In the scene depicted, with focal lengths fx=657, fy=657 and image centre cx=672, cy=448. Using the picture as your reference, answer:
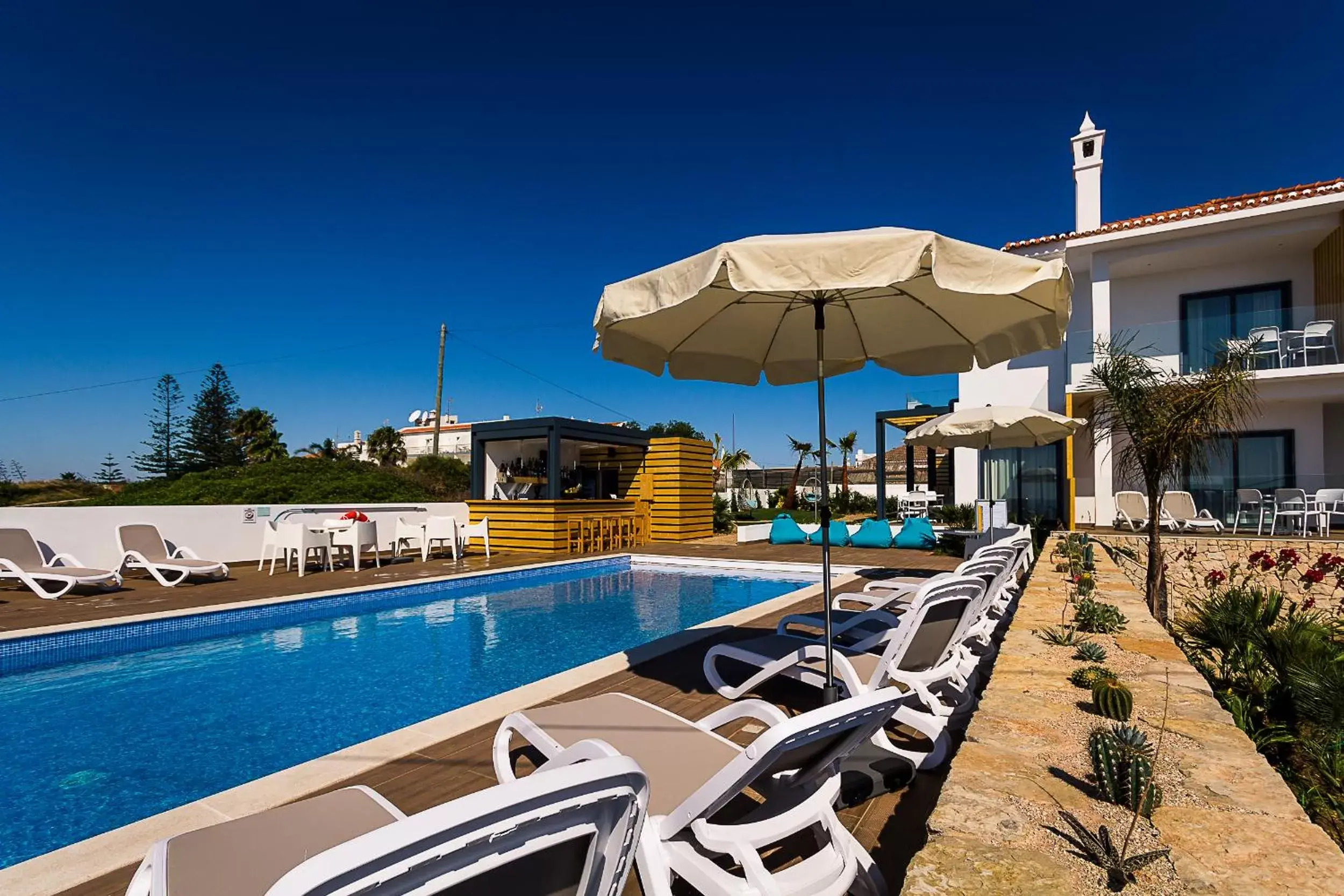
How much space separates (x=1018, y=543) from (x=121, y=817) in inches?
297

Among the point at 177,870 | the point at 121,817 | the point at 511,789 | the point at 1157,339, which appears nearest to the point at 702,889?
the point at 511,789

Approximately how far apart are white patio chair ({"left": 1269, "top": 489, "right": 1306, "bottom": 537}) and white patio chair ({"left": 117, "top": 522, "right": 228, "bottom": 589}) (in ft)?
53.8

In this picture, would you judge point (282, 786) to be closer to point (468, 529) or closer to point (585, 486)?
point (468, 529)

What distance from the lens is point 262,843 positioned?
5.34ft

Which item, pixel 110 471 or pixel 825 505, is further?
pixel 110 471

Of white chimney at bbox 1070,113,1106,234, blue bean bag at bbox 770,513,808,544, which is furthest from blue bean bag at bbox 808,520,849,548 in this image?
white chimney at bbox 1070,113,1106,234

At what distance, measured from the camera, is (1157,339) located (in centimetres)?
1295

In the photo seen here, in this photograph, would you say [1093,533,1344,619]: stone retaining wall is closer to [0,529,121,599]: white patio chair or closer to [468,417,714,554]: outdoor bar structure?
[468,417,714,554]: outdoor bar structure

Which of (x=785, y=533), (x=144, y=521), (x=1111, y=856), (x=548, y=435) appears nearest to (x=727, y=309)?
(x=1111, y=856)

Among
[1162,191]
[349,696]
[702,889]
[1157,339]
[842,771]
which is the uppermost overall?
[1162,191]

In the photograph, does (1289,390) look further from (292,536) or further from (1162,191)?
(292,536)

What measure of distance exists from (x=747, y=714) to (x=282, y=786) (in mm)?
2041

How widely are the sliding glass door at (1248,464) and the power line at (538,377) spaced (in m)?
25.7

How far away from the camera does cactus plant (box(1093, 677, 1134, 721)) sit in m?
2.38
